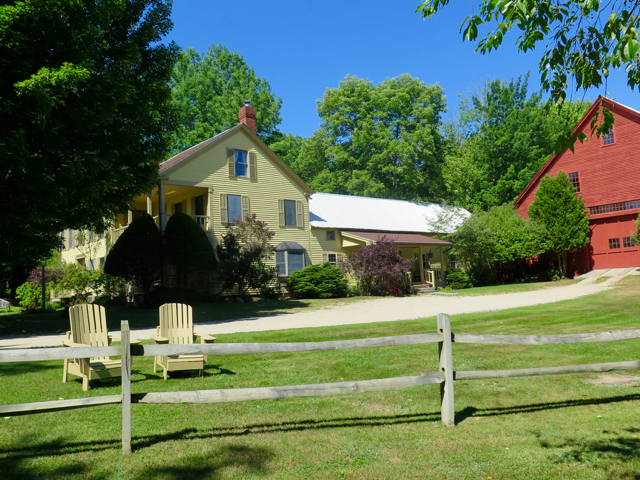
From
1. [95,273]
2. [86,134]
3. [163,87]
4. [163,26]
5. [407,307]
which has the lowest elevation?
[407,307]

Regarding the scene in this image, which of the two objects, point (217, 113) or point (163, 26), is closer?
point (163, 26)

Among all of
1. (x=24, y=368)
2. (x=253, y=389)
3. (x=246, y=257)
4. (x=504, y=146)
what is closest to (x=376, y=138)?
(x=504, y=146)

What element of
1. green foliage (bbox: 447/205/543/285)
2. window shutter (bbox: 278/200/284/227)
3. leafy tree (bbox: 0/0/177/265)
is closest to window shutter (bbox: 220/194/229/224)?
window shutter (bbox: 278/200/284/227)

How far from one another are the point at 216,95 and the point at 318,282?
24.9 metres

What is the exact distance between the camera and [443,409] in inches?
191

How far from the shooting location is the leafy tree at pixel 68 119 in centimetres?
1153

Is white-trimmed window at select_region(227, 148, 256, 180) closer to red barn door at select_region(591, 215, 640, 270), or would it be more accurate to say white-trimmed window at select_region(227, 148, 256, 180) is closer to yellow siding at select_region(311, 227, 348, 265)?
yellow siding at select_region(311, 227, 348, 265)

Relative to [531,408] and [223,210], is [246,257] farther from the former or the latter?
[531,408]

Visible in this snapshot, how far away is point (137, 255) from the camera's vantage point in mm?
20000

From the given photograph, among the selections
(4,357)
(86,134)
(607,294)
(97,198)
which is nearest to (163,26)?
(86,134)

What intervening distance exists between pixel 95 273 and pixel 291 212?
33.9 feet

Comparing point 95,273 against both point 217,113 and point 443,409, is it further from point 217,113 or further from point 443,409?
point 443,409

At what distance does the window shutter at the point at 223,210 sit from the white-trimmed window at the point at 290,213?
306 centimetres

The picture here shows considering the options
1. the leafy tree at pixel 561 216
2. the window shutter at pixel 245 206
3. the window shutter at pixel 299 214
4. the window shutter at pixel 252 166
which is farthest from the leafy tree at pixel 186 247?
the leafy tree at pixel 561 216
